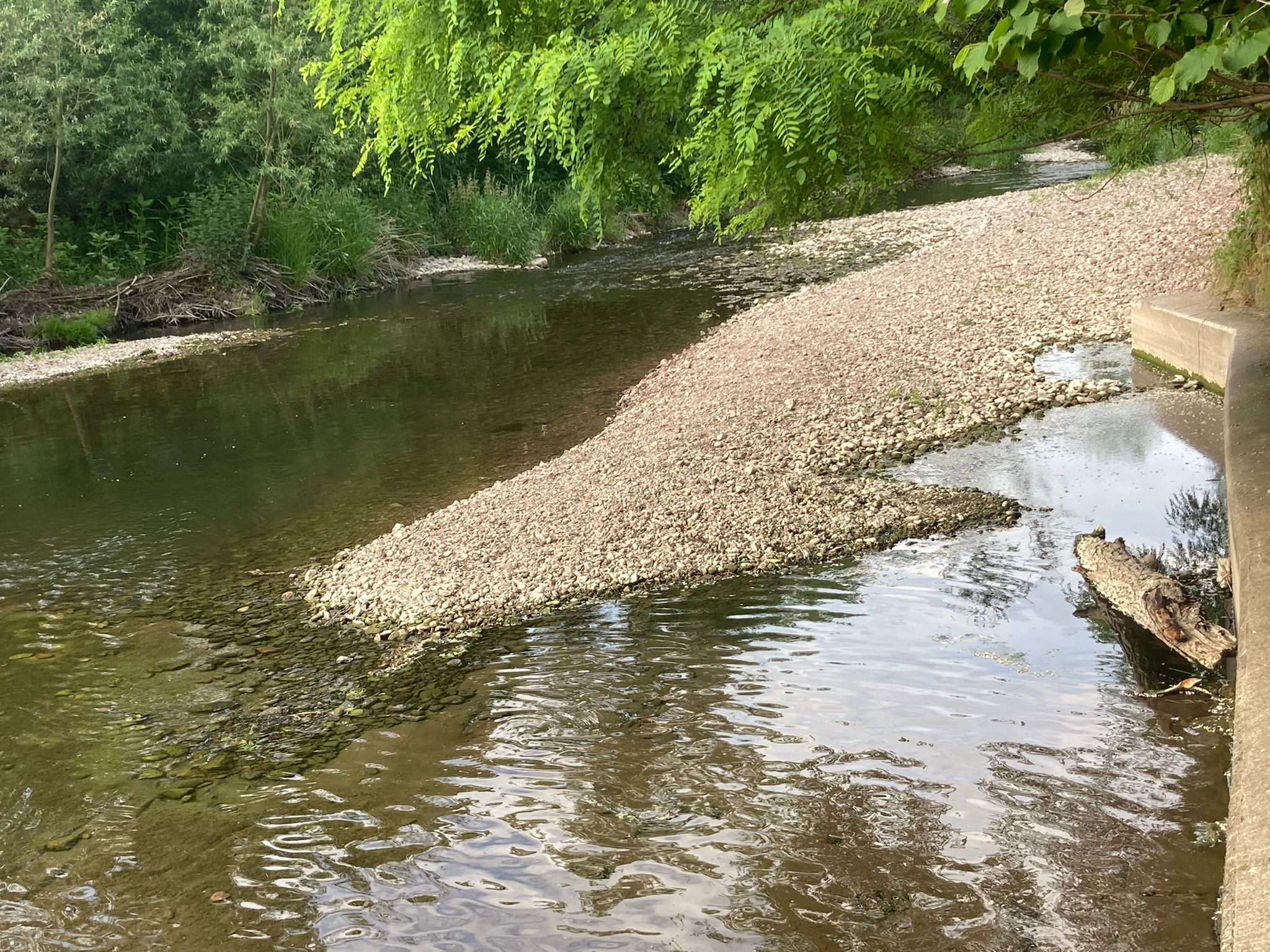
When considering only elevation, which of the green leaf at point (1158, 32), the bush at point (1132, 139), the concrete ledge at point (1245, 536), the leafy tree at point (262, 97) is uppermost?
the leafy tree at point (262, 97)

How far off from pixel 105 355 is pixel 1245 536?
70.6 feet

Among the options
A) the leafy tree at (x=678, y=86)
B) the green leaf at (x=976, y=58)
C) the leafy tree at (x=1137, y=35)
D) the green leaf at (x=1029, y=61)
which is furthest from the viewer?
the leafy tree at (x=678, y=86)

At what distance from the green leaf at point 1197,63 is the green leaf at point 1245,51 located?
6cm

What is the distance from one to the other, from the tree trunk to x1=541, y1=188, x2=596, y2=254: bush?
11.6 meters

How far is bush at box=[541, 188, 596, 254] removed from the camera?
31.0 metres

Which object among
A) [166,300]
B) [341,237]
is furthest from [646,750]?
[341,237]

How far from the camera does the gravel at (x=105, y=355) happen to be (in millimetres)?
21250

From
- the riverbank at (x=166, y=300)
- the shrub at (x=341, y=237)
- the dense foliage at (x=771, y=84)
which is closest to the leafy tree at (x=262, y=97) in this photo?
the shrub at (x=341, y=237)

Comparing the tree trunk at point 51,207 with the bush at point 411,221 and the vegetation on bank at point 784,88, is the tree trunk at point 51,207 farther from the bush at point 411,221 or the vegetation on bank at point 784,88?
the vegetation on bank at point 784,88

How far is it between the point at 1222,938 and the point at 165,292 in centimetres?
2716

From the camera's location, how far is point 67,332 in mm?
24016

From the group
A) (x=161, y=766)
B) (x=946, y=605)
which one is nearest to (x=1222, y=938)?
(x=946, y=605)

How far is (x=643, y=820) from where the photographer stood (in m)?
5.05

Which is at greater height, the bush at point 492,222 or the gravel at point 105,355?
the bush at point 492,222
